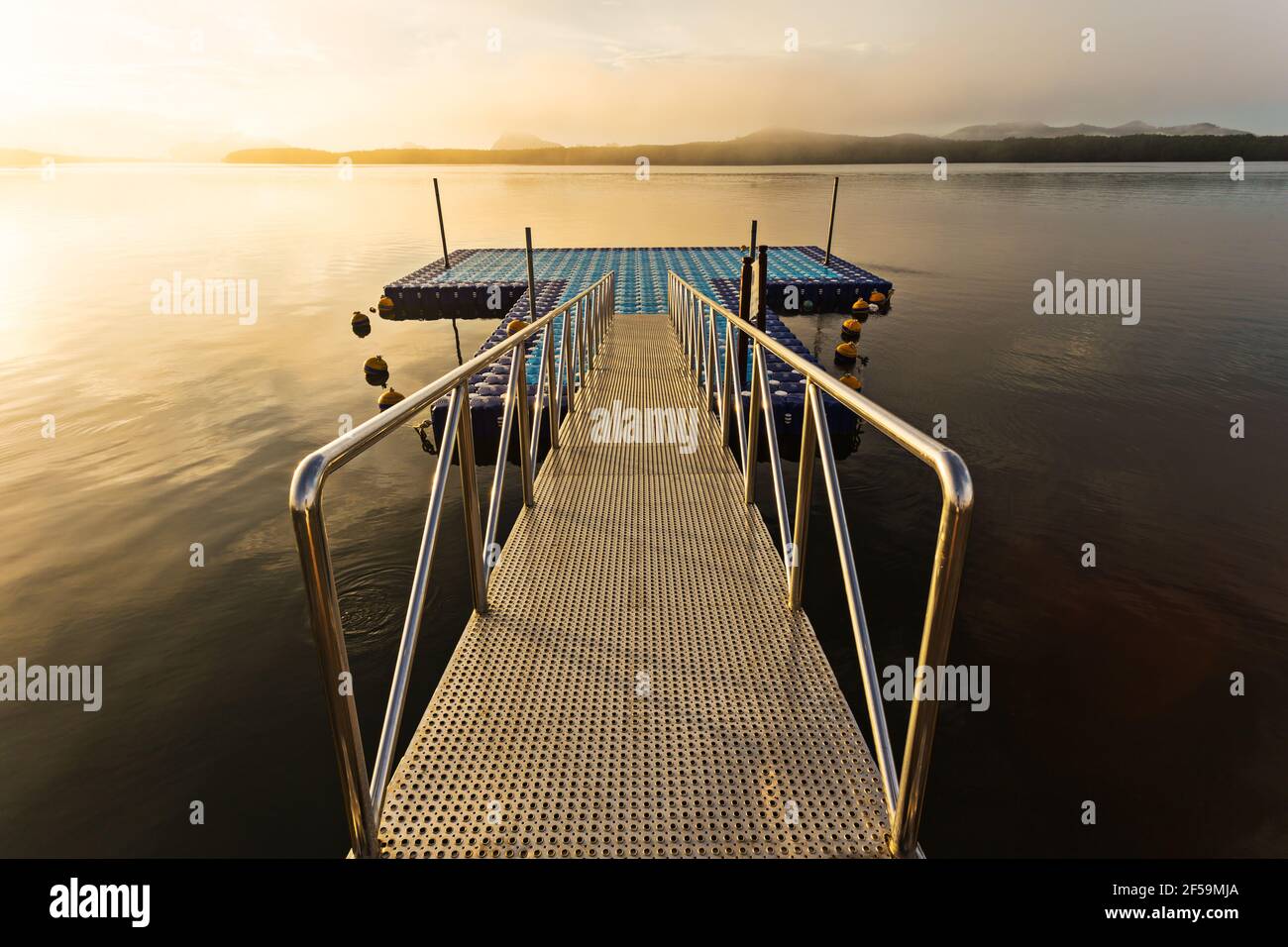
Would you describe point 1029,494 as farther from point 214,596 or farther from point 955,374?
point 214,596

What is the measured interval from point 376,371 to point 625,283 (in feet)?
32.4

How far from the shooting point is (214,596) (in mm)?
7609

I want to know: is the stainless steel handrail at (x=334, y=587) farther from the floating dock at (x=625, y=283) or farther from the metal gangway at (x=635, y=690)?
the floating dock at (x=625, y=283)

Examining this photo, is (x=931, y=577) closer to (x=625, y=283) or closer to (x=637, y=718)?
(x=637, y=718)

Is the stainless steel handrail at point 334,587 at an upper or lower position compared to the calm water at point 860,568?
upper

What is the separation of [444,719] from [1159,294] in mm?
35037

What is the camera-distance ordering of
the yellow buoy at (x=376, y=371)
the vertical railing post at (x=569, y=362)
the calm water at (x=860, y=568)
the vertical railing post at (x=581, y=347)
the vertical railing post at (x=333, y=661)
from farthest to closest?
the yellow buoy at (x=376, y=371), the vertical railing post at (x=581, y=347), the vertical railing post at (x=569, y=362), the calm water at (x=860, y=568), the vertical railing post at (x=333, y=661)

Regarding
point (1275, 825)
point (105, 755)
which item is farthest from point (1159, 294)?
point (105, 755)

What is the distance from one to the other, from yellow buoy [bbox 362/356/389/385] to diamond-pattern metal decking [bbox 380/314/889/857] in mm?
15000

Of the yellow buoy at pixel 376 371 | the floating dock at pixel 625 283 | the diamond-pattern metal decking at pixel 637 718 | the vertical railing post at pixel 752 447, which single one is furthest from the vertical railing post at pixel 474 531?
the yellow buoy at pixel 376 371

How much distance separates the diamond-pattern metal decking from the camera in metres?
1.98

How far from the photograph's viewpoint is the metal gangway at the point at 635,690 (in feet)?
5.84

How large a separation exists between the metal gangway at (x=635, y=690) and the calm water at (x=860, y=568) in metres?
3.38

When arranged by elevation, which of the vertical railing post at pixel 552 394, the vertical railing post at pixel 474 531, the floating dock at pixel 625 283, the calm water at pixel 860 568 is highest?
the floating dock at pixel 625 283
